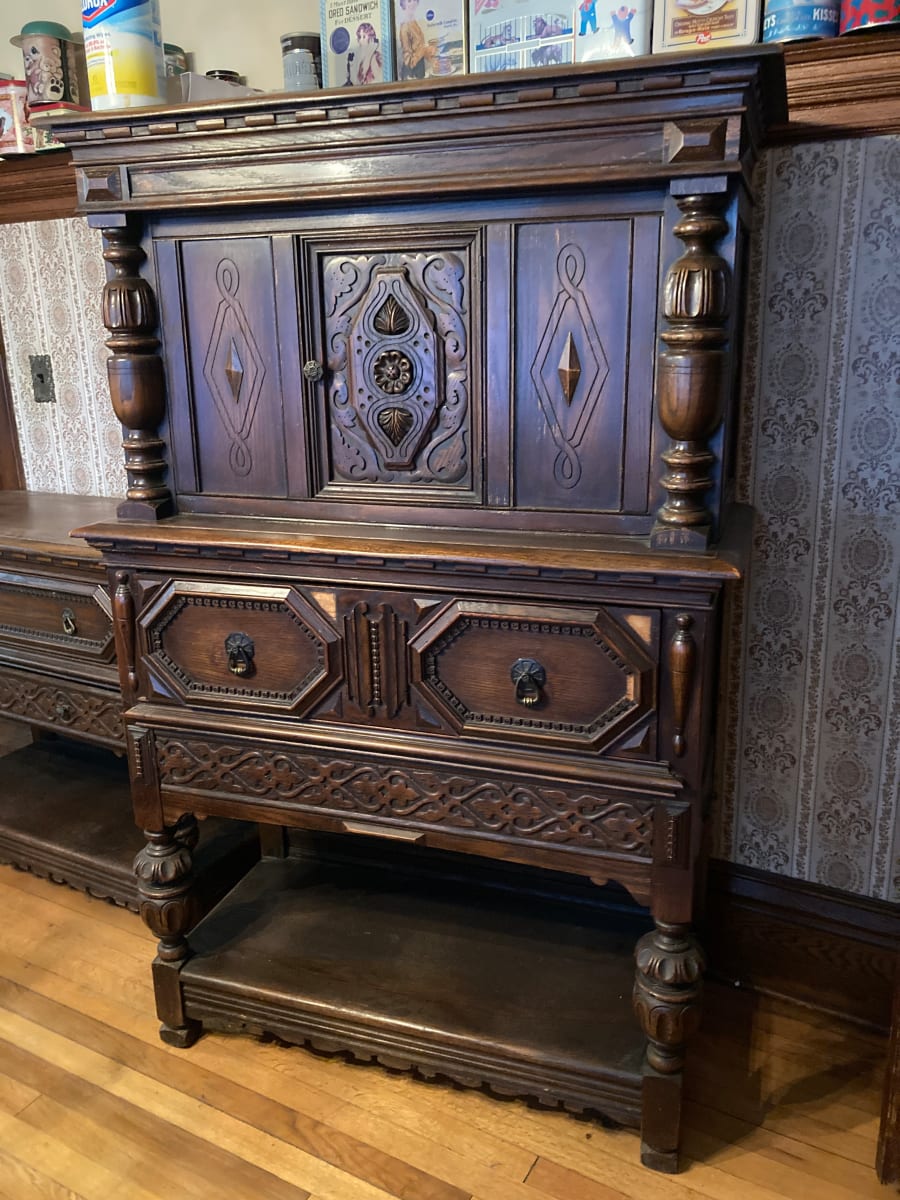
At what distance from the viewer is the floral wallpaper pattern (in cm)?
153

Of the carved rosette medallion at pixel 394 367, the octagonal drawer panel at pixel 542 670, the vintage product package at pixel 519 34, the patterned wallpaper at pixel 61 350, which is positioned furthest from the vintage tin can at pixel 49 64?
the octagonal drawer panel at pixel 542 670

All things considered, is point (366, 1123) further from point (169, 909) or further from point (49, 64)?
point (49, 64)

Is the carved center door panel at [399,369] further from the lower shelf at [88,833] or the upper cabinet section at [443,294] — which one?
the lower shelf at [88,833]

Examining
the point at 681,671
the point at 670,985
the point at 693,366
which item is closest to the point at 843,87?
the point at 693,366

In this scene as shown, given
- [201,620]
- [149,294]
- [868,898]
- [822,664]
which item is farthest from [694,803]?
[149,294]

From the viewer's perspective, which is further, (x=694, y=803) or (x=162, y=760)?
(x=162, y=760)

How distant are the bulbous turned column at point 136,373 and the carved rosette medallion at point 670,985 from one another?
1.04 meters

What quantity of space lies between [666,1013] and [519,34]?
1.56 m

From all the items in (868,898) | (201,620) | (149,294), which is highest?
(149,294)

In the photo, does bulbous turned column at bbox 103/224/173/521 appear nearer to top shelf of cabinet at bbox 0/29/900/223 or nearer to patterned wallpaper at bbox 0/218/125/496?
patterned wallpaper at bbox 0/218/125/496

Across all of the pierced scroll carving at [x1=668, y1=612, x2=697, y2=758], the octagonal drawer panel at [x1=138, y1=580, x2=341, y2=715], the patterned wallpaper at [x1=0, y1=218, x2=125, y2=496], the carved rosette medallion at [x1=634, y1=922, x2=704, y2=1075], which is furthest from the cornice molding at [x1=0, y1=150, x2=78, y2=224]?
the carved rosette medallion at [x1=634, y1=922, x2=704, y2=1075]

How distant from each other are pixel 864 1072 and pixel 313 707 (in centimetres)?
117

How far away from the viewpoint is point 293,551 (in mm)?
1396

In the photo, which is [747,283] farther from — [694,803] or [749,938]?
[749,938]
